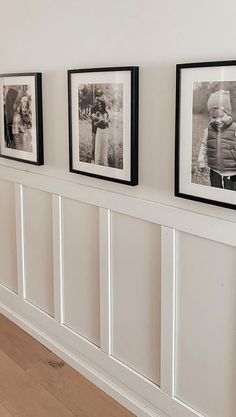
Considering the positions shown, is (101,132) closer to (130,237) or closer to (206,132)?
(130,237)

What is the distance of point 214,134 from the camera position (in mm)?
1788

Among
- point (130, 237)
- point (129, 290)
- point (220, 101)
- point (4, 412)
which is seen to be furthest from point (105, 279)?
point (220, 101)

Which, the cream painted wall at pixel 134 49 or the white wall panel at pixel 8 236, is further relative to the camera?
the white wall panel at pixel 8 236

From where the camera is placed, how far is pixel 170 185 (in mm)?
2023

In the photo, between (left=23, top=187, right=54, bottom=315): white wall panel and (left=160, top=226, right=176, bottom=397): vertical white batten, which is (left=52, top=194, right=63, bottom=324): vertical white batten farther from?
(left=160, top=226, right=176, bottom=397): vertical white batten

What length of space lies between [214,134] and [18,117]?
1311 millimetres

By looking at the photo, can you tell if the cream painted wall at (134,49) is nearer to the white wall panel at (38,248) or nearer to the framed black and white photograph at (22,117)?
→ the framed black and white photograph at (22,117)

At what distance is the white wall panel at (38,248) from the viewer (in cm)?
280

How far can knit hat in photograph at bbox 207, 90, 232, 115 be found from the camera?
1.73 meters

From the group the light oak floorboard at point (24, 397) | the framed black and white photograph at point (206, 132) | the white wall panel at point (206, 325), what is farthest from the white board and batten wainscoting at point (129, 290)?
the light oak floorboard at point (24, 397)

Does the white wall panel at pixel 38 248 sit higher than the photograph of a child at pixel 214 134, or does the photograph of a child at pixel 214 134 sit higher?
the photograph of a child at pixel 214 134

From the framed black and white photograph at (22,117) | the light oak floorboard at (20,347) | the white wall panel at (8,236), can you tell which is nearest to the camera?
the framed black and white photograph at (22,117)

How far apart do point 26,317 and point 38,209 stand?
25.0 inches

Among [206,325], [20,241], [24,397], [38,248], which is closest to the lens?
[206,325]
